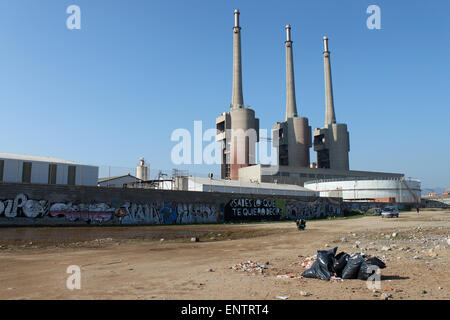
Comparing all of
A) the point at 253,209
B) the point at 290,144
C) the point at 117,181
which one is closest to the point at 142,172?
the point at 117,181

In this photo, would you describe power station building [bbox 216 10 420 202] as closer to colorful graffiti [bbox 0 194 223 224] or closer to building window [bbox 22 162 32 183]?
colorful graffiti [bbox 0 194 223 224]

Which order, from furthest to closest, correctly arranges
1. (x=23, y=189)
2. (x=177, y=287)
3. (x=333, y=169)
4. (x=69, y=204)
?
(x=333, y=169)
(x=69, y=204)
(x=23, y=189)
(x=177, y=287)

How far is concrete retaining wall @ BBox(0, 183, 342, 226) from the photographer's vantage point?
24516 mm

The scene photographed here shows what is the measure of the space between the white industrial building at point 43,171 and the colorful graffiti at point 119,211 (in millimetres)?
7198

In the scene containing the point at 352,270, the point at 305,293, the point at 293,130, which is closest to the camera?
the point at 305,293

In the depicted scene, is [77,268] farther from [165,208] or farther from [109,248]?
[165,208]

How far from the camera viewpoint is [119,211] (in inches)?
1161

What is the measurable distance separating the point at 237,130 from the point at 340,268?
71.7 meters

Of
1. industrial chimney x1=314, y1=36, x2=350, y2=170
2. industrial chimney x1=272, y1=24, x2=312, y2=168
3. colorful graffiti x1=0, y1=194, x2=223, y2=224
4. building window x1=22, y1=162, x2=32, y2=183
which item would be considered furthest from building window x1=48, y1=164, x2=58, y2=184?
industrial chimney x1=314, y1=36, x2=350, y2=170

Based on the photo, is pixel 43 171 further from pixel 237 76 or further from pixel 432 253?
pixel 237 76

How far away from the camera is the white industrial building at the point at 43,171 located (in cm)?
3075
